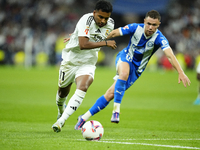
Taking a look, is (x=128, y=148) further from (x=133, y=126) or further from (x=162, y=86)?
(x=162, y=86)

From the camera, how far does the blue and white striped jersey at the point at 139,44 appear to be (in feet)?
23.4

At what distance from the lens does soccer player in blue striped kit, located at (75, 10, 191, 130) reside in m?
6.74

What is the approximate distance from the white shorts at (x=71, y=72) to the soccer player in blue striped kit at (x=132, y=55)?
1.99 feet

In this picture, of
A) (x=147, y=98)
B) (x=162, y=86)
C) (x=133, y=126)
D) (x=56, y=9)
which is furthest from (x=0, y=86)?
(x=56, y=9)

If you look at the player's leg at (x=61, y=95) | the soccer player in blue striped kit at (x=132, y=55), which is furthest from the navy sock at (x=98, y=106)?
the player's leg at (x=61, y=95)

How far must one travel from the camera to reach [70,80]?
23.0 feet

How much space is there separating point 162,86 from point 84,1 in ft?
62.5

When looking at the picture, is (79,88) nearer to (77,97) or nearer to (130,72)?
(77,97)

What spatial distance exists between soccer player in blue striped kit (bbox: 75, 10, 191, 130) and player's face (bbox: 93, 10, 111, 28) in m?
0.58

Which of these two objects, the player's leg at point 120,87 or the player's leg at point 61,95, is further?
the player's leg at point 61,95

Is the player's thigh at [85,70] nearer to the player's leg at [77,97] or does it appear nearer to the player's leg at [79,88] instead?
the player's leg at [79,88]

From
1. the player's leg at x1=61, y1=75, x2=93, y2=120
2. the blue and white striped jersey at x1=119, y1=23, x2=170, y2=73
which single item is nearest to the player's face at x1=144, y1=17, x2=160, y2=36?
the blue and white striped jersey at x1=119, y1=23, x2=170, y2=73

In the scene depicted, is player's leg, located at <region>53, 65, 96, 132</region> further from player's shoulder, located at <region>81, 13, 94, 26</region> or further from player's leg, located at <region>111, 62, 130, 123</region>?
player's shoulder, located at <region>81, 13, 94, 26</region>

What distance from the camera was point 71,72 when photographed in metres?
6.84
